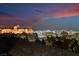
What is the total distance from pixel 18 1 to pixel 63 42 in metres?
0.70

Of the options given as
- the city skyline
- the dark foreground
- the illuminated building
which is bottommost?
the dark foreground

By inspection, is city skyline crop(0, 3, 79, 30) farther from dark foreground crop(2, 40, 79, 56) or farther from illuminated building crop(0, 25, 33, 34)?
dark foreground crop(2, 40, 79, 56)

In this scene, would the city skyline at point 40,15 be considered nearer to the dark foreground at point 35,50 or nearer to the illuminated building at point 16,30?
the illuminated building at point 16,30

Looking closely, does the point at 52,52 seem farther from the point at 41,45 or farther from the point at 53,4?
the point at 53,4

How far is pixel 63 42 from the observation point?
1.34 meters

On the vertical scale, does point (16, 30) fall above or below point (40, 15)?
below

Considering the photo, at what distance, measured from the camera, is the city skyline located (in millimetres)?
1336

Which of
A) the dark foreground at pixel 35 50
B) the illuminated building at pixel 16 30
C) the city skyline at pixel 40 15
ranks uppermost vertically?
the city skyline at pixel 40 15

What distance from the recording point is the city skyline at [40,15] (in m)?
1.34

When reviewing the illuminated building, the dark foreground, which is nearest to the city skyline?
the illuminated building

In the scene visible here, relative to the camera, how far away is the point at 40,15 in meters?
1.35

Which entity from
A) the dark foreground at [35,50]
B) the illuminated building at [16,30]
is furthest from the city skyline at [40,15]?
the dark foreground at [35,50]

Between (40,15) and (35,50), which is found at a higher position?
(40,15)

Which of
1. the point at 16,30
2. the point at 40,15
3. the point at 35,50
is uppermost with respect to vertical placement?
the point at 40,15
